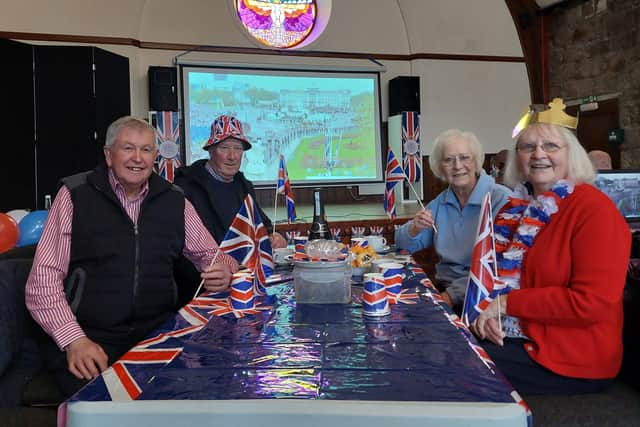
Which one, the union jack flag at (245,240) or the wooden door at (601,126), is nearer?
the union jack flag at (245,240)

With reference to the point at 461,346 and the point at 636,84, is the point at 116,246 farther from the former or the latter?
the point at 636,84

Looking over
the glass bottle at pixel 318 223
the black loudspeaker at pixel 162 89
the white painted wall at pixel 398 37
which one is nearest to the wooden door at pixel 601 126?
the white painted wall at pixel 398 37

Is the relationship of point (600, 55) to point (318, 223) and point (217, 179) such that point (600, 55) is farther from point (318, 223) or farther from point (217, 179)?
point (217, 179)

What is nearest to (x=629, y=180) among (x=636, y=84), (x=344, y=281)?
(x=344, y=281)

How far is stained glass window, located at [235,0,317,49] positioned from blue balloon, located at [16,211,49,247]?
4.31 m

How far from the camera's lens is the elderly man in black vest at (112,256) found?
69.5 inches

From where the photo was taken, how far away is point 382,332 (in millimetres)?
1357

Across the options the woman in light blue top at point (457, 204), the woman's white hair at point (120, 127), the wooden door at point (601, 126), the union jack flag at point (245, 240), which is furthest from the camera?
the wooden door at point (601, 126)

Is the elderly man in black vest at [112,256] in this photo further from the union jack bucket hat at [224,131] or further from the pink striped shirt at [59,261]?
the union jack bucket hat at [224,131]

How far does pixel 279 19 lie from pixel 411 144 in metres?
2.37

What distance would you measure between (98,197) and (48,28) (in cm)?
493

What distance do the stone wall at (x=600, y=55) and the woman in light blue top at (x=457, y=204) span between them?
5.19m

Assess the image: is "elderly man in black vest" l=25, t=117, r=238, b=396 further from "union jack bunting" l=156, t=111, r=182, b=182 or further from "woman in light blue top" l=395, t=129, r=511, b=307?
"union jack bunting" l=156, t=111, r=182, b=182

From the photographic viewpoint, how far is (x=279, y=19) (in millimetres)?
6656
